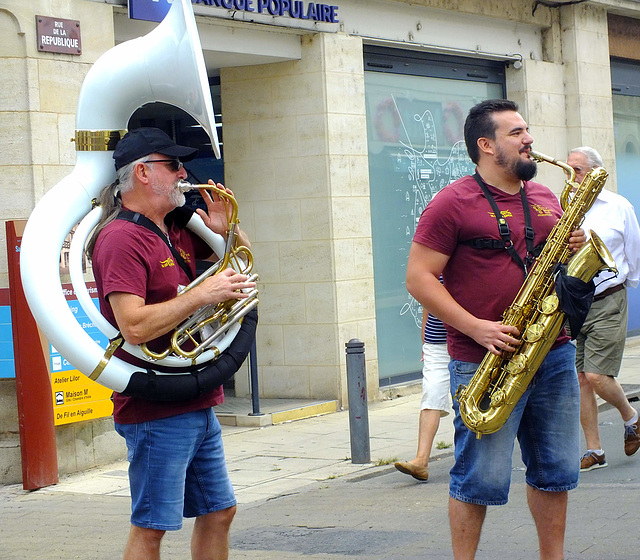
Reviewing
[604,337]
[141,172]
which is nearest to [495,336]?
[141,172]

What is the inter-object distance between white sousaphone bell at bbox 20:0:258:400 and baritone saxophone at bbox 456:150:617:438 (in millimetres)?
933

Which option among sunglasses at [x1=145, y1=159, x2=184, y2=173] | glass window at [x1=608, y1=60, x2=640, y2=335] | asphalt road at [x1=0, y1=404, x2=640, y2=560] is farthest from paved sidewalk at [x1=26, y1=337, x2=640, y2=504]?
glass window at [x1=608, y1=60, x2=640, y2=335]

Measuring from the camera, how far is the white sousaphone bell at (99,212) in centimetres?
386

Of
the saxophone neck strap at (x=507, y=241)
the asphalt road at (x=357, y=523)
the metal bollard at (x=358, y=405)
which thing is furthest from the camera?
the metal bollard at (x=358, y=405)

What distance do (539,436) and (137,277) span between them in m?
1.76

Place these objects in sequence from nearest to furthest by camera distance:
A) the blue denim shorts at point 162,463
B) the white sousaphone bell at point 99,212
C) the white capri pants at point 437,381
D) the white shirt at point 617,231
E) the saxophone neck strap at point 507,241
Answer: the white sousaphone bell at point 99,212 → the blue denim shorts at point 162,463 → the saxophone neck strap at point 507,241 → the white capri pants at point 437,381 → the white shirt at point 617,231

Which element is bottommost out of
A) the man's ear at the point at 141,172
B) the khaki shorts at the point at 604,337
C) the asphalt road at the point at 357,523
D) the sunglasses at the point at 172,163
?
the asphalt road at the point at 357,523

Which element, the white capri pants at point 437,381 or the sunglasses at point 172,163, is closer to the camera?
the sunglasses at point 172,163

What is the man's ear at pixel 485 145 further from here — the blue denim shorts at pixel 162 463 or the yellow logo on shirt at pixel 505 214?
the blue denim shorts at pixel 162 463

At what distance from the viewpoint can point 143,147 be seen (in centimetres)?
406

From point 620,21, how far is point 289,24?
6889mm

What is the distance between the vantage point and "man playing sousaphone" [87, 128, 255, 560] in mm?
3867

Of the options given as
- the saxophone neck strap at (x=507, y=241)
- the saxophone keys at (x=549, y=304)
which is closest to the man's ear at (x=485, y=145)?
the saxophone neck strap at (x=507, y=241)

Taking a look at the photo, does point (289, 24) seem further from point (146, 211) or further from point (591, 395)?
point (146, 211)
